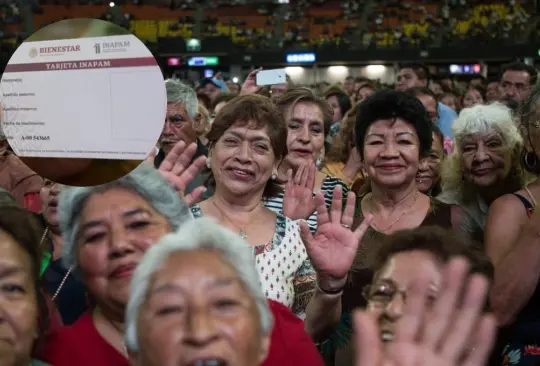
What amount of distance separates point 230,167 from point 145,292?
124 cm

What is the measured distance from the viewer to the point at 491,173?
2.90 meters

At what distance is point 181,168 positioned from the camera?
1820mm

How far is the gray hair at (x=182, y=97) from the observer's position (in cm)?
355

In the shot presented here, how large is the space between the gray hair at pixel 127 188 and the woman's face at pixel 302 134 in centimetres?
174

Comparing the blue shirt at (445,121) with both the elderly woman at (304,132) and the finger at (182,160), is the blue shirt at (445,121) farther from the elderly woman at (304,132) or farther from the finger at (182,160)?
the finger at (182,160)

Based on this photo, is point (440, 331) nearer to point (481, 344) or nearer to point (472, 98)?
point (481, 344)

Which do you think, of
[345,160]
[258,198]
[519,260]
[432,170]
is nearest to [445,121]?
[345,160]

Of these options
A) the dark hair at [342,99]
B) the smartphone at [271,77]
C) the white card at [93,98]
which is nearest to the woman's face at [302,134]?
the smartphone at [271,77]

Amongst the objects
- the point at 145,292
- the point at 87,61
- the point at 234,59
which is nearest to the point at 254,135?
the point at 87,61

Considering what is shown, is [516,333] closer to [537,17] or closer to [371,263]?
[371,263]

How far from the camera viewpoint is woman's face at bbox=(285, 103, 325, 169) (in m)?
3.32

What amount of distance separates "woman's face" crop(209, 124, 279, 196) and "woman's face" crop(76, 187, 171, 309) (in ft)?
2.88

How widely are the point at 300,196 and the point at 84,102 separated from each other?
1.40 meters

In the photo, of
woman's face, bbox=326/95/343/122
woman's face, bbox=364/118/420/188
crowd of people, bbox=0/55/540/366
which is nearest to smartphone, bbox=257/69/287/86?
crowd of people, bbox=0/55/540/366
